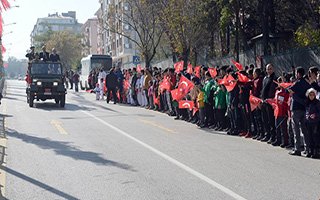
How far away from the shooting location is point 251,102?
50.8 feet

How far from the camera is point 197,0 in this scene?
35125 millimetres

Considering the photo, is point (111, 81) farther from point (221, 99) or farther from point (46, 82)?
point (221, 99)

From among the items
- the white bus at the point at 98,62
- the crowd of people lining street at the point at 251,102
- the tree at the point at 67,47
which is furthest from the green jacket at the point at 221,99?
the tree at the point at 67,47

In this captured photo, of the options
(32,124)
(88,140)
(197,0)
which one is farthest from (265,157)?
(197,0)

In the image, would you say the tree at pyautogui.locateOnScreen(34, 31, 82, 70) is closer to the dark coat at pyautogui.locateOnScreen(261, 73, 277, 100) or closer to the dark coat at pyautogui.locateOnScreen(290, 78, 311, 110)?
the dark coat at pyautogui.locateOnScreen(261, 73, 277, 100)

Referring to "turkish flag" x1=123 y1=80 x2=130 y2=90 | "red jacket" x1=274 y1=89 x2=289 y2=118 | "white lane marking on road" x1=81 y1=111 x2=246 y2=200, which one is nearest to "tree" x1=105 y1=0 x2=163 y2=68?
"turkish flag" x1=123 y1=80 x2=130 y2=90

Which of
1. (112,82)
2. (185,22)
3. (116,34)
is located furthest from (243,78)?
(116,34)

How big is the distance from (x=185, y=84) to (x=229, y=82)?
3.87m

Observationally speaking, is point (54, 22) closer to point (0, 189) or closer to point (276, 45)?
point (276, 45)

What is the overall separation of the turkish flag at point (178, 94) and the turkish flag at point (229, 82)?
12.3 ft

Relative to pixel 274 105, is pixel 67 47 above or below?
above

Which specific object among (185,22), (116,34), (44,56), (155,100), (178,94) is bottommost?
(155,100)

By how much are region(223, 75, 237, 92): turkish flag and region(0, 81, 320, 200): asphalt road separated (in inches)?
56.1

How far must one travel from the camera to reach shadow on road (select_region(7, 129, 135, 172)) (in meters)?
11.1
